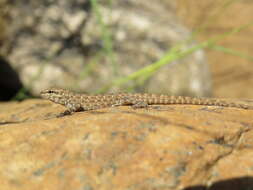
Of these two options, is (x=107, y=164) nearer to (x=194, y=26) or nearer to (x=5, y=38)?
(x=5, y=38)

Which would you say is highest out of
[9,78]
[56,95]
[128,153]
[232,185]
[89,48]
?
[89,48]

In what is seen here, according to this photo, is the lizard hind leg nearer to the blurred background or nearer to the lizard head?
the lizard head

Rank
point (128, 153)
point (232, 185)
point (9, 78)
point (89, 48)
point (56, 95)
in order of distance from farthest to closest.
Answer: point (89, 48)
point (9, 78)
point (56, 95)
point (128, 153)
point (232, 185)

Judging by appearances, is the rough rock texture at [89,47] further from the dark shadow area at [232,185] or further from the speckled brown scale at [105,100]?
the dark shadow area at [232,185]

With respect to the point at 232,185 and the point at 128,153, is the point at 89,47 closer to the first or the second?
the point at 128,153

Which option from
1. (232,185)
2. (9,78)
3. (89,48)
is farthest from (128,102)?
(9,78)

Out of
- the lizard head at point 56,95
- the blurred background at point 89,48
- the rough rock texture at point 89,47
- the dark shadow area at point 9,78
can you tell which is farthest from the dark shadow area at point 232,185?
the dark shadow area at point 9,78

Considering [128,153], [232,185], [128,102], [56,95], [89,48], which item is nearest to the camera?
[232,185]

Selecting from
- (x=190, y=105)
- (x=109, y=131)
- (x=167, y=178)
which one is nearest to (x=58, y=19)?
(x=190, y=105)
